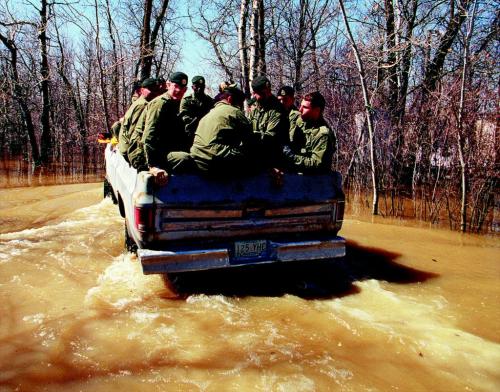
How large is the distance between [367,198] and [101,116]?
67.0ft

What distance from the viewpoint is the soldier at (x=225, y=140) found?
427 centimetres

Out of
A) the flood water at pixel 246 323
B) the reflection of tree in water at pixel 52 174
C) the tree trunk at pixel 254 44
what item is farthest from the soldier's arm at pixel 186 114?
the reflection of tree in water at pixel 52 174

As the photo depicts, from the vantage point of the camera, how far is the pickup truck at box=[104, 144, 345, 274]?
407 centimetres

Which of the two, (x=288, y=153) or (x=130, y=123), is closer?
(x=288, y=153)

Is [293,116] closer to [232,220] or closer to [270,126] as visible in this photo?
[270,126]

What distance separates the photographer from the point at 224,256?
4.25m

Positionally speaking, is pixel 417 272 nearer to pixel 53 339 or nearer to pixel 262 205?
pixel 262 205

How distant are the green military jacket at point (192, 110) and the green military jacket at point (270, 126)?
1.09 meters

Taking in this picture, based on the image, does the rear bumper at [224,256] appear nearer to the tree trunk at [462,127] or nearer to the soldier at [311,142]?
the soldier at [311,142]

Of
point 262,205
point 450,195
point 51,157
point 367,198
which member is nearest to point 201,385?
point 262,205

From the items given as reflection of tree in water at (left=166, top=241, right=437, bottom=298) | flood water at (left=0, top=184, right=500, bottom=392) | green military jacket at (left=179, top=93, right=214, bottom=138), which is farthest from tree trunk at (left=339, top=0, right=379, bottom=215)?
green military jacket at (left=179, top=93, right=214, bottom=138)

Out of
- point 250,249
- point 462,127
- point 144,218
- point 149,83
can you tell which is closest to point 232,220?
point 250,249

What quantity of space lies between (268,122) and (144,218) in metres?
2.30

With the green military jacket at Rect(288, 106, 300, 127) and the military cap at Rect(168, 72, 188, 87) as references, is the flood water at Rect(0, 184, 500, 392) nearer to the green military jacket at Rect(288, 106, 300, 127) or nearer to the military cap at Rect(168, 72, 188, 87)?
the green military jacket at Rect(288, 106, 300, 127)
